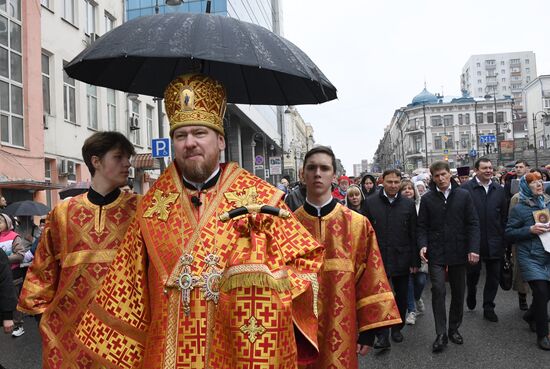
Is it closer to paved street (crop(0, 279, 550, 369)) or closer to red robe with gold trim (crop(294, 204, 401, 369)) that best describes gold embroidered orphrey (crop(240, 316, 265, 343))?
red robe with gold trim (crop(294, 204, 401, 369))

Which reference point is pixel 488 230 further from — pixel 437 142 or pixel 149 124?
pixel 437 142

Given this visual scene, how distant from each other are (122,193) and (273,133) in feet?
161

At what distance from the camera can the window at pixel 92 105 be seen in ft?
72.7

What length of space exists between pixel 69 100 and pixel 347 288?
62.5ft

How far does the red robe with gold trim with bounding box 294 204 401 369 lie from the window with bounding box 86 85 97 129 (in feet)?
65.4

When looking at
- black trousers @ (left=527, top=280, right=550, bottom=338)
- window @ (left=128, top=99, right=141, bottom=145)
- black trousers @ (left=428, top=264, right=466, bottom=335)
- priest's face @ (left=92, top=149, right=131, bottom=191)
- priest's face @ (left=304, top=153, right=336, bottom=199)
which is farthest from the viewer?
window @ (left=128, top=99, right=141, bottom=145)

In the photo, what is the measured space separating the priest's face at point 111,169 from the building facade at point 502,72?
505 feet

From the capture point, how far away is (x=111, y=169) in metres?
3.79

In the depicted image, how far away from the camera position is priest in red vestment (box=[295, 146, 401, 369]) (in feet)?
11.8

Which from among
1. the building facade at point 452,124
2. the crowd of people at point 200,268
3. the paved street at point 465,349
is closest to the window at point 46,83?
the paved street at point 465,349

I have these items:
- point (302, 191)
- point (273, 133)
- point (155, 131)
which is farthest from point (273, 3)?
point (302, 191)

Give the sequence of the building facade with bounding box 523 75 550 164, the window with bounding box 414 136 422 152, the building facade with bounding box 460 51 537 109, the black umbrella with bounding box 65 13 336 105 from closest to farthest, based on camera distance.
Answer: the black umbrella with bounding box 65 13 336 105 → the building facade with bounding box 523 75 550 164 → the window with bounding box 414 136 422 152 → the building facade with bounding box 460 51 537 109

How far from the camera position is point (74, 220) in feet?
12.3

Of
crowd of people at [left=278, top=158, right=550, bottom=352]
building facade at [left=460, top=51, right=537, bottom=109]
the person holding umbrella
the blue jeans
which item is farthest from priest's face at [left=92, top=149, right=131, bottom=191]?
building facade at [left=460, top=51, right=537, bottom=109]
